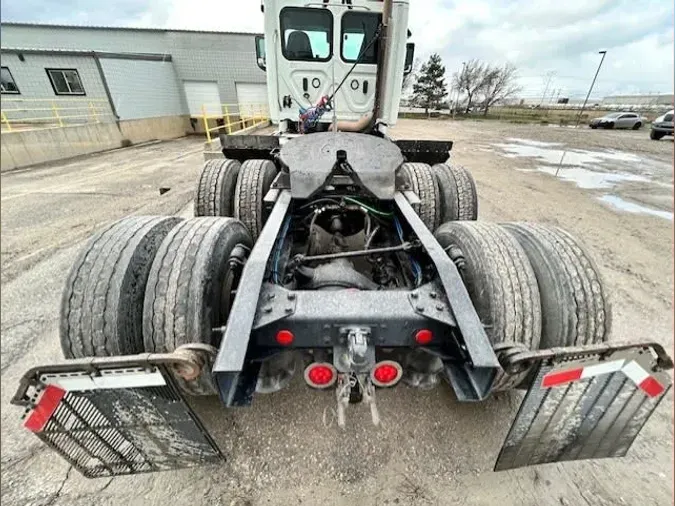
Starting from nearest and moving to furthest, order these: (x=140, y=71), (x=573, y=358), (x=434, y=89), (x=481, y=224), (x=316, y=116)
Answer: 1. (x=573, y=358)
2. (x=481, y=224)
3. (x=316, y=116)
4. (x=140, y=71)
5. (x=434, y=89)

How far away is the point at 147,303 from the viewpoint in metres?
1.61

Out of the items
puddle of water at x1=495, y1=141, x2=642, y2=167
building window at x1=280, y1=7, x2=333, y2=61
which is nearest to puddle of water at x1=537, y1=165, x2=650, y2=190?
puddle of water at x1=495, y1=141, x2=642, y2=167

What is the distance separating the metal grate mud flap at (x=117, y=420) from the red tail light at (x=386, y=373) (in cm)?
80

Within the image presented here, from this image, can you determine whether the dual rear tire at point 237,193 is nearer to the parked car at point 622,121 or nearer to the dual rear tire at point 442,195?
the dual rear tire at point 442,195

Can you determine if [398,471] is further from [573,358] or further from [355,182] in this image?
[355,182]

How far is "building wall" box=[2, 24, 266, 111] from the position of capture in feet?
56.7

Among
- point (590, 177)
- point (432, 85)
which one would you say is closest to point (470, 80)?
point (432, 85)

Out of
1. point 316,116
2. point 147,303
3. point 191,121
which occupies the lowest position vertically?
point 191,121

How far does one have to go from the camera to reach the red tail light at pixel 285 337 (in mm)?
1357

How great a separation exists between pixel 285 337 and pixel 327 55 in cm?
469

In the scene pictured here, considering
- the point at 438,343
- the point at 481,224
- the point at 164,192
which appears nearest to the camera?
the point at 438,343

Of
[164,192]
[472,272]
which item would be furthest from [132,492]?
[164,192]

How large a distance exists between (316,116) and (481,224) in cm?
316

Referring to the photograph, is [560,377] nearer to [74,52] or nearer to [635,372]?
[635,372]
